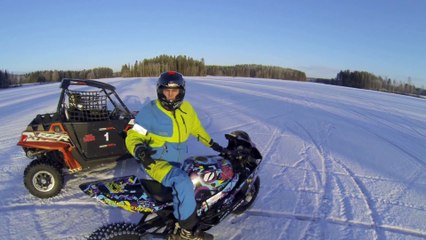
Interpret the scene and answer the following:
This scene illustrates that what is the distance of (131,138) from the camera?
3.20 m

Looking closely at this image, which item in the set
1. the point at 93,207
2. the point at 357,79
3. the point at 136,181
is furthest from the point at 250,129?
the point at 357,79

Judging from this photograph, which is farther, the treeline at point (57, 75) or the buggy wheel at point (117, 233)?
the treeline at point (57, 75)

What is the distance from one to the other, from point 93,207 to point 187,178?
6.37ft

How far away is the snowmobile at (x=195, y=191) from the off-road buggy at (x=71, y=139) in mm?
1981

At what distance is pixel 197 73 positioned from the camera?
6162cm

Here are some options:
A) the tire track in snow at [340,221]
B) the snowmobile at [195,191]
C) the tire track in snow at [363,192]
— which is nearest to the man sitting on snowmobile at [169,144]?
the snowmobile at [195,191]

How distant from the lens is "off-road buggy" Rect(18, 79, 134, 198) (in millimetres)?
4746

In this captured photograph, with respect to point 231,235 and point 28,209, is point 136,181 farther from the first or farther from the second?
point 28,209

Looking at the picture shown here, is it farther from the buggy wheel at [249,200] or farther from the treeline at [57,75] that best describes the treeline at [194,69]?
the buggy wheel at [249,200]

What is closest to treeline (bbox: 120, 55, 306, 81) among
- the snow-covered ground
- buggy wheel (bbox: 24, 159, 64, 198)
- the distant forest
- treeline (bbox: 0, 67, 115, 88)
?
the distant forest

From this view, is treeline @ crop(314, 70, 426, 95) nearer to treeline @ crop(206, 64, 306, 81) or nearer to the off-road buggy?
treeline @ crop(206, 64, 306, 81)

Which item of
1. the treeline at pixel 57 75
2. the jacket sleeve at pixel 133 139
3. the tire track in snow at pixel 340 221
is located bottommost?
the tire track in snow at pixel 340 221

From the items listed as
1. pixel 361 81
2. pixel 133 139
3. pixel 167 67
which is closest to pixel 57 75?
pixel 167 67

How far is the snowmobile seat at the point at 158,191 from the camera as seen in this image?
10.3 ft
